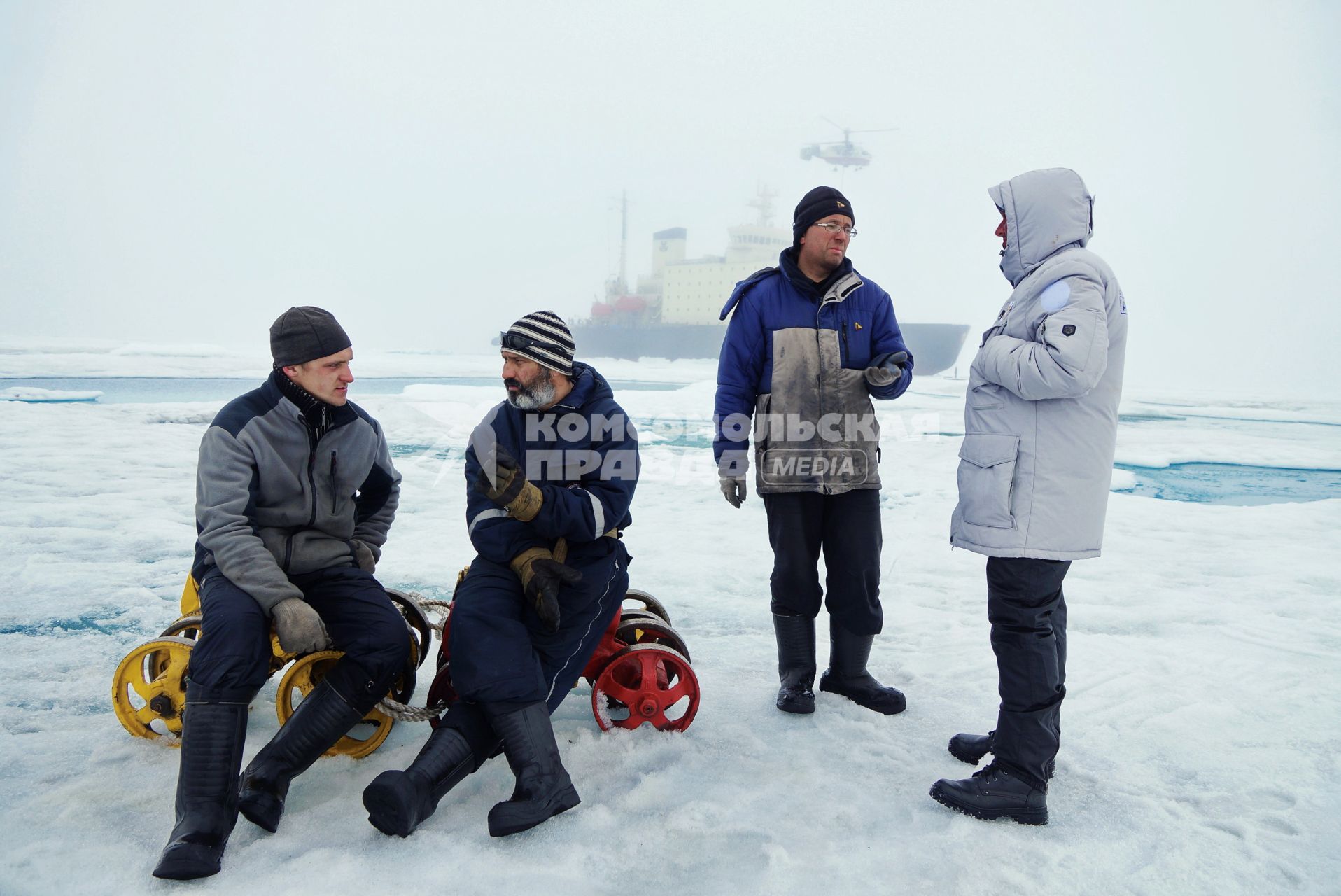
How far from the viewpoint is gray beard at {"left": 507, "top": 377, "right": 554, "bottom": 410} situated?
2.13 meters

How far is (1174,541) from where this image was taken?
15.8 ft

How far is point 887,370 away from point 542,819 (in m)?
1.59

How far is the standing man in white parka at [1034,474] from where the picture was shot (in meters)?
1.85

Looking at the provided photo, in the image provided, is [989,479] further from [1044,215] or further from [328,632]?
[328,632]

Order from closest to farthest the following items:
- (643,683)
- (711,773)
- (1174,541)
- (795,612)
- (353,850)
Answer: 1. (353,850)
2. (711,773)
3. (643,683)
4. (795,612)
5. (1174,541)

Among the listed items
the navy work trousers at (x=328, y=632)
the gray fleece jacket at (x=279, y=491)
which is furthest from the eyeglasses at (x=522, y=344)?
the navy work trousers at (x=328, y=632)

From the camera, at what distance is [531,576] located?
200 cm

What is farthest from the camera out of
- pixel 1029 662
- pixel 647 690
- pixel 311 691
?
pixel 647 690

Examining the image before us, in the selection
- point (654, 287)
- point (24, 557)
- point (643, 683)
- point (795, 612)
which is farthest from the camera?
point (654, 287)

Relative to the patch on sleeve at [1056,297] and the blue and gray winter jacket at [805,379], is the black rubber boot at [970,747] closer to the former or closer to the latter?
the blue and gray winter jacket at [805,379]

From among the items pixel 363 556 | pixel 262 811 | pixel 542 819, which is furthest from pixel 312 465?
pixel 542 819

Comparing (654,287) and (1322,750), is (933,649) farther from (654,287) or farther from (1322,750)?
(654,287)

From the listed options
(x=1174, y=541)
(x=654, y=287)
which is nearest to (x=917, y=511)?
(x=1174, y=541)

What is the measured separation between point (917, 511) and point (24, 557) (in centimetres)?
531
